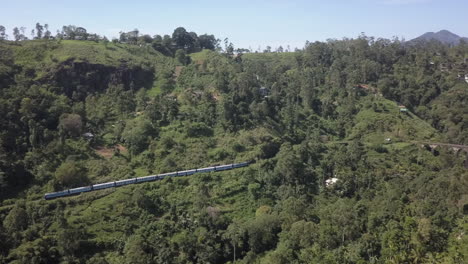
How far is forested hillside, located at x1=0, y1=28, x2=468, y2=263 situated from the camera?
31.3m

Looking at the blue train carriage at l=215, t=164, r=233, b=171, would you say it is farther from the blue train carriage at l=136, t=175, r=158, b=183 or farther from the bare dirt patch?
the bare dirt patch

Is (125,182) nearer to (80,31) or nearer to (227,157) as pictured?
(227,157)

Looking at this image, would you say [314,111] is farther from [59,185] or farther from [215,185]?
[59,185]

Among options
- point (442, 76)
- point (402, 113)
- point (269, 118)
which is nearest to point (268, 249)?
point (269, 118)

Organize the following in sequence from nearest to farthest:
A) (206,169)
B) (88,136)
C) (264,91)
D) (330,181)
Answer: (206,169) → (330,181) → (88,136) → (264,91)

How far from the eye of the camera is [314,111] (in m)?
63.9

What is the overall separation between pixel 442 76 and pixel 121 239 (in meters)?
74.5

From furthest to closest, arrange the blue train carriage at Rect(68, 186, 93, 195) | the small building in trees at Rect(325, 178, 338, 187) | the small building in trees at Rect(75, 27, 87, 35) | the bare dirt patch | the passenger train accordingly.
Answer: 1. the small building in trees at Rect(75, 27, 87, 35)
2. the bare dirt patch
3. the small building in trees at Rect(325, 178, 338, 187)
4. the blue train carriage at Rect(68, 186, 93, 195)
5. the passenger train

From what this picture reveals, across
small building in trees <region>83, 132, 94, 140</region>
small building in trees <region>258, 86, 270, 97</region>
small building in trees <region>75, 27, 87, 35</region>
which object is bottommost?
small building in trees <region>83, 132, 94, 140</region>

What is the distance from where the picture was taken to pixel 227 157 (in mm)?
47531

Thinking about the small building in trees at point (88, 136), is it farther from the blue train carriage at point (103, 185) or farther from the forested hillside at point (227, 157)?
the blue train carriage at point (103, 185)

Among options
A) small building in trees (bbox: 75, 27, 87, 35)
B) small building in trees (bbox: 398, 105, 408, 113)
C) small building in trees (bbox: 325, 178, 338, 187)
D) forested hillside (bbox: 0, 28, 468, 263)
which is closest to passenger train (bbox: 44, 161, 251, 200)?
forested hillside (bbox: 0, 28, 468, 263)

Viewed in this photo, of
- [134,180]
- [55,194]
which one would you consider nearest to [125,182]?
[134,180]

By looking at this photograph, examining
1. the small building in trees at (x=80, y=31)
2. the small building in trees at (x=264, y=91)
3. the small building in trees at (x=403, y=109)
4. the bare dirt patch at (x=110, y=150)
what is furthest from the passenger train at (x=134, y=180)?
the small building in trees at (x=80, y=31)
